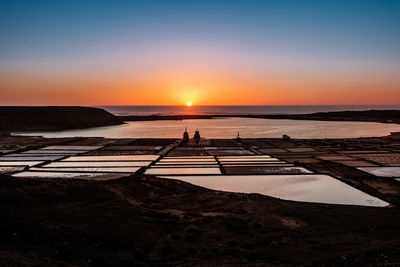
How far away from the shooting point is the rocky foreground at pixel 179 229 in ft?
16.8

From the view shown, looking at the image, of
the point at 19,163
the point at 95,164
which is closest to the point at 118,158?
the point at 95,164

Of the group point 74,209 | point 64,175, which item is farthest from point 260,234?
point 64,175

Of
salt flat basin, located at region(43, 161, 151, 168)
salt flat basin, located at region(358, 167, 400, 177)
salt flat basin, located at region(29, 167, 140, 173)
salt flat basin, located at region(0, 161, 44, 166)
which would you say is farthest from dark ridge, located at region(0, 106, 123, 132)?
salt flat basin, located at region(358, 167, 400, 177)

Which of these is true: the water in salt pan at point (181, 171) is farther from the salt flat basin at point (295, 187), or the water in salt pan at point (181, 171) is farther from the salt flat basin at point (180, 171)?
the salt flat basin at point (295, 187)

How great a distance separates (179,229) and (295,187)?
518 centimetres

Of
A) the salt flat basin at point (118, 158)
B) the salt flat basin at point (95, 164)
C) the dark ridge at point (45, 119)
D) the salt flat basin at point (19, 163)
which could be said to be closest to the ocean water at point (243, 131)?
the dark ridge at point (45, 119)

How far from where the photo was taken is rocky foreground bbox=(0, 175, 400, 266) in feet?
16.8

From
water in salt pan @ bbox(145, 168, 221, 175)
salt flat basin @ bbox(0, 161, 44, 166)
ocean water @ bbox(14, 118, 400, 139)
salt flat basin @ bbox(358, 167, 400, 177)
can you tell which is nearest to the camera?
salt flat basin @ bbox(358, 167, 400, 177)

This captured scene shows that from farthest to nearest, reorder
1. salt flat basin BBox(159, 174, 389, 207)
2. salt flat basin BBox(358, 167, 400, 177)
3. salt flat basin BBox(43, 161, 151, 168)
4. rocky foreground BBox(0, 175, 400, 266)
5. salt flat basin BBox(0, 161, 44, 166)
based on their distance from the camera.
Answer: salt flat basin BBox(0, 161, 44, 166) → salt flat basin BBox(43, 161, 151, 168) → salt flat basin BBox(358, 167, 400, 177) → salt flat basin BBox(159, 174, 389, 207) → rocky foreground BBox(0, 175, 400, 266)

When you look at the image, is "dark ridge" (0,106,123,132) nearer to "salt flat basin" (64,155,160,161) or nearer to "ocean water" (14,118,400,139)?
"ocean water" (14,118,400,139)

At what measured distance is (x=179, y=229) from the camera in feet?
21.3

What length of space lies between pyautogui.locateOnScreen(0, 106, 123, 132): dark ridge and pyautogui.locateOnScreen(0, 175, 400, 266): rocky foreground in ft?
105

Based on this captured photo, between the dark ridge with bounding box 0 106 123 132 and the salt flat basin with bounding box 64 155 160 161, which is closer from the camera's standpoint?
the salt flat basin with bounding box 64 155 160 161

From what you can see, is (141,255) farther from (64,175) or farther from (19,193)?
(64,175)
